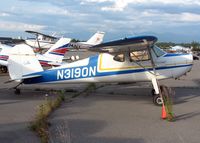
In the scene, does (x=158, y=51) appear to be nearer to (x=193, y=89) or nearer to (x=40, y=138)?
(x=193, y=89)

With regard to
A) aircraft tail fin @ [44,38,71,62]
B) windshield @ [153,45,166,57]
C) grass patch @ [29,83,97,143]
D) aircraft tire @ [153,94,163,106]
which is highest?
windshield @ [153,45,166,57]

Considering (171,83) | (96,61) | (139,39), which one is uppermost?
(139,39)

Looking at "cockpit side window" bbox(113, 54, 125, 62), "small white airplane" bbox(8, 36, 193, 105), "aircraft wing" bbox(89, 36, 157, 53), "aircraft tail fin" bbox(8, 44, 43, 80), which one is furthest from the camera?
"aircraft tail fin" bbox(8, 44, 43, 80)

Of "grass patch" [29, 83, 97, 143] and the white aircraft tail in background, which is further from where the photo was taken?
the white aircraft tail in background

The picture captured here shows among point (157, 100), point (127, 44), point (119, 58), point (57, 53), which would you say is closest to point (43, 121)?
point (127, 44)

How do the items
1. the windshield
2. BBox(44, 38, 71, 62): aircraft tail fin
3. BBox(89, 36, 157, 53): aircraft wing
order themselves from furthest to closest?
1. BBox(44, 38, 71, 62): aircraft tail fin
2. the windshield
3. BBox(89, 36, 157, 53): aircraft wing

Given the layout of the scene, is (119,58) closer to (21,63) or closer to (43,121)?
(21,63)

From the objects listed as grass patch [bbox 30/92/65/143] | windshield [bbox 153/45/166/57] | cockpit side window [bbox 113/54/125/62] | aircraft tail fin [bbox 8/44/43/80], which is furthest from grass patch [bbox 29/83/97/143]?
windshield [bbox 153/45/166/57]

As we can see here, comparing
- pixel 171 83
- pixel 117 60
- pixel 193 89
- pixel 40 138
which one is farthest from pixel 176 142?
pixel 171 83

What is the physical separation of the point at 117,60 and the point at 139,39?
2101mm

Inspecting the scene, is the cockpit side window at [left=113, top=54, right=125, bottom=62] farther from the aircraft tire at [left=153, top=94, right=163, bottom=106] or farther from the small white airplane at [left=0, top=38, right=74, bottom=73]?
the small white airplane at [left=0, top=38, right=74, bottom=73]

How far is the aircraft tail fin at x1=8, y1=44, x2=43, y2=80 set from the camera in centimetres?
1262

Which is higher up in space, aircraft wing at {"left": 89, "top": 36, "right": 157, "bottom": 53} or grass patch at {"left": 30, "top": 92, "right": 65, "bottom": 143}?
aircraft wing at {"left": 89, "top": 36, "right": 157, "bottom": 53}

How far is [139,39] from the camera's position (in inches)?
388
